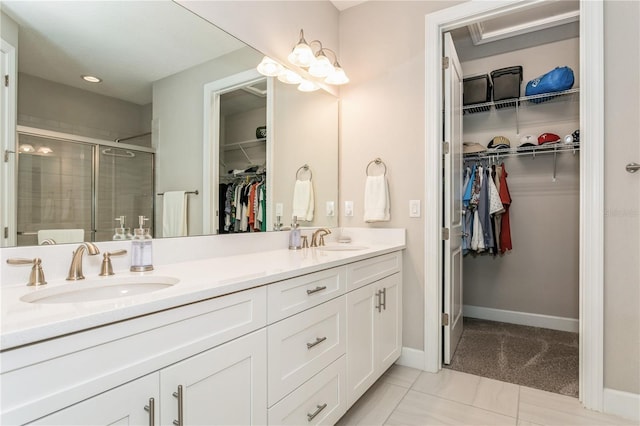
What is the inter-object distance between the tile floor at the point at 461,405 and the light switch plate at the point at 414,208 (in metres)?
1.06

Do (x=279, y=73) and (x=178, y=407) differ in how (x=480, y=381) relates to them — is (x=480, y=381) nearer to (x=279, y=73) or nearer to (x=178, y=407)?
(x=178, y=407)

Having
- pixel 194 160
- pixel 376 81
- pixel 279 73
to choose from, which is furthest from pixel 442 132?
pixel 194 160

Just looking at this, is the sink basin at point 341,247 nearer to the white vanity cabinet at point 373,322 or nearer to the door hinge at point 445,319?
the white vanity cabinet at point 373,322

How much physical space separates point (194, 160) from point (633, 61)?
7.46 ft

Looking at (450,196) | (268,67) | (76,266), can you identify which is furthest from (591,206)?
(76,266)

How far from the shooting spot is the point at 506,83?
3090mm

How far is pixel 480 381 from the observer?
215 centimetres

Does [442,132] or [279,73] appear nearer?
[279,73]

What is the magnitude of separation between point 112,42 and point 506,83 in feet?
10.2

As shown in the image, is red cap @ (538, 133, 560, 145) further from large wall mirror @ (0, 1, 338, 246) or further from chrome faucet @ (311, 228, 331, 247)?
large wall mirror @ (0, 1, 338, 246)

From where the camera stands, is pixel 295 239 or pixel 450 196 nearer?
pixel 295 239

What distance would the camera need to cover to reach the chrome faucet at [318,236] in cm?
228

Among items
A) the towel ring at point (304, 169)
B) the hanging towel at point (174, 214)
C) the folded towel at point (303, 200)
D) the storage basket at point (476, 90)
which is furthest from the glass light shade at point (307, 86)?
the storage basket at point (476, 90)

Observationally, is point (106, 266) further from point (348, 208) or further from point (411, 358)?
point (411, 358)
